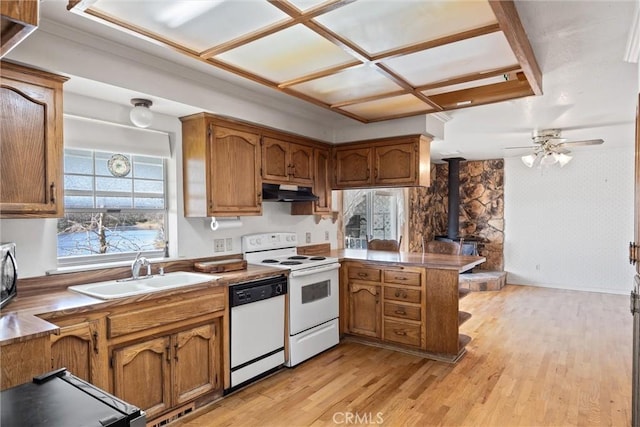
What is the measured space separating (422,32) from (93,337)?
2375 mm

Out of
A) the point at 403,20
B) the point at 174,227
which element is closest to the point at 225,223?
the point at 174,227

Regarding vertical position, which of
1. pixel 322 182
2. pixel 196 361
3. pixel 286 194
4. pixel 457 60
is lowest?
pixel 196 361

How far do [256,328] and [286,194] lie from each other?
1.31 metres

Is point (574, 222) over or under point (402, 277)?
over

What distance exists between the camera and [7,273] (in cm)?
196

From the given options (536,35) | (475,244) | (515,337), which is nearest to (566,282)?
(475,244)

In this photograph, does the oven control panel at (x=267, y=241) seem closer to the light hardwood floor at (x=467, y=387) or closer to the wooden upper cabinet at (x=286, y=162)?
the wooden upper cabinet at (x=286, y=162)

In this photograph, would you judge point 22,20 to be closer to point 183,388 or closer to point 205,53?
point 205,53

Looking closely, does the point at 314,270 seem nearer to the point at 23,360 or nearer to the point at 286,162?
the point at 286,162

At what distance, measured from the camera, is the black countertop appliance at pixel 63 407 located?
985 mm

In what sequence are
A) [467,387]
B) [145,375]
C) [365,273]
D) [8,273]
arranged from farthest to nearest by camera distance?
[365,273]
[467,387]
[145,375]
[8,273]

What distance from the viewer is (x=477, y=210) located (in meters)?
7.42

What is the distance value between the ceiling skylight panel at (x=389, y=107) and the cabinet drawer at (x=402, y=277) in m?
1.52

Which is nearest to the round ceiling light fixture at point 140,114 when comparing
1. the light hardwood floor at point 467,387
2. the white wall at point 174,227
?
the white wall at point 174,227
